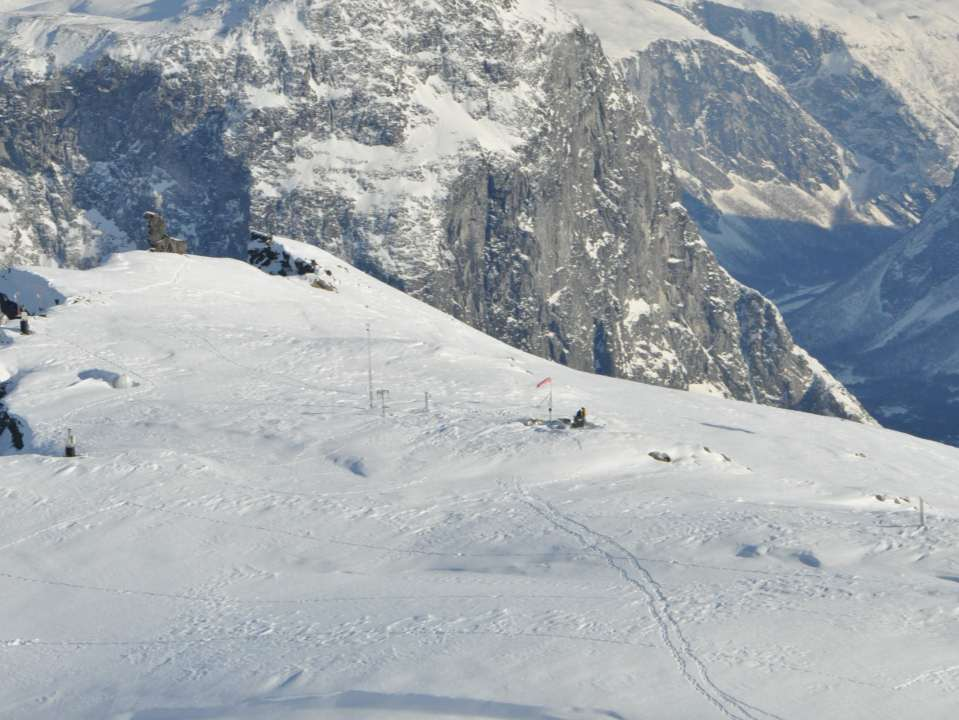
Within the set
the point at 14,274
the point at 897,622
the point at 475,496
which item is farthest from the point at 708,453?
the point at 14,274

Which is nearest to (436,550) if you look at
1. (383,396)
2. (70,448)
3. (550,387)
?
A: (70,448)

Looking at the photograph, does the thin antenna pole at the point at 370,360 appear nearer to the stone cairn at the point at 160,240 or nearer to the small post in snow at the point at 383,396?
the small post in snow at the point at 383,396

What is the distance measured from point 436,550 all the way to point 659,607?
36.7ft

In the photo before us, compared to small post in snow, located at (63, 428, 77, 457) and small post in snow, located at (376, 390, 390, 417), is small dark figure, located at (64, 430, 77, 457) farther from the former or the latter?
small post in snow, located at (376, 390, 390, 417)

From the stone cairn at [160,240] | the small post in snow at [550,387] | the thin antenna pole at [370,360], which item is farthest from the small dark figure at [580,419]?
the stone cairn at [160,240]

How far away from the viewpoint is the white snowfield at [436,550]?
4609cm

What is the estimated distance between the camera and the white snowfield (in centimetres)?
4609

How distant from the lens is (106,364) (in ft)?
297

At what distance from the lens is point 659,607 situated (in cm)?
5091

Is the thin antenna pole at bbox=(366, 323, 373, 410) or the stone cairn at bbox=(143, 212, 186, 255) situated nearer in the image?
the thin antenna pole at bbox=(366, 323, 373, 410)

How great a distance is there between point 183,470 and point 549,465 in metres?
16.0

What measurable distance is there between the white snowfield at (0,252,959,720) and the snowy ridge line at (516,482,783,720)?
12 cm

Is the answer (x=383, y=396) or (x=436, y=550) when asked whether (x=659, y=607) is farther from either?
(x=383, y=396)

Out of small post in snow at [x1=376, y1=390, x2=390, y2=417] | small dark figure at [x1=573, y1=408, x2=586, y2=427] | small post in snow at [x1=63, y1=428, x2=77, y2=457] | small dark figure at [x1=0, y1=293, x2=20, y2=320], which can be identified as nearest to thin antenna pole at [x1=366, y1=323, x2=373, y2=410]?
small post in snow at [x1=376, y1=390, x2=390, y2=417]
